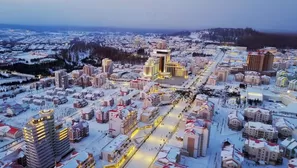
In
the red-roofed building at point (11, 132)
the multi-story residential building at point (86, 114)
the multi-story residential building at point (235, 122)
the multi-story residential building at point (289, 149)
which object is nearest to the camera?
the multi-story residential building at point (289, 149)

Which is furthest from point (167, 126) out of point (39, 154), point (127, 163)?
point (39, 154)

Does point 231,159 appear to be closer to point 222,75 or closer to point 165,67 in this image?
point 222,75

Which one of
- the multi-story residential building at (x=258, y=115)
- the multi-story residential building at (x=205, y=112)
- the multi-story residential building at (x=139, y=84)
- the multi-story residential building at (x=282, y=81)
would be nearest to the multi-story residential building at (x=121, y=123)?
the multi-story residential building at (x=205, y=112)

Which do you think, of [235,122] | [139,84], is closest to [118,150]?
[235,122]

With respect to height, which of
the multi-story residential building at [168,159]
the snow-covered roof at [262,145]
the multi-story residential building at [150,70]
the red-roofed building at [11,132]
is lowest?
the red-roofed building at [11,132]

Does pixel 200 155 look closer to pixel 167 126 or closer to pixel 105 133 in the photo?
pixel 167 126

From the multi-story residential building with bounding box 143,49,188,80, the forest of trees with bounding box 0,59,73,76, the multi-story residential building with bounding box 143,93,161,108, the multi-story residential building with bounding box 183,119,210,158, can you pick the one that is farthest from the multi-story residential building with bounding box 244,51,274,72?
the forest of trees with bounding box 0,59,73,76

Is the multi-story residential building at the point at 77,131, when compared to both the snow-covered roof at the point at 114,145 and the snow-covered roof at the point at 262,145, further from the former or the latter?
the snow-covered roof at the point at 262,145
